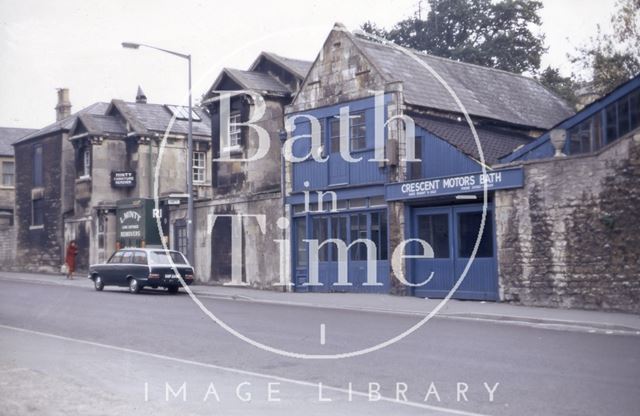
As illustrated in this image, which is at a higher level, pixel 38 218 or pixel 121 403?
pixel 38 218

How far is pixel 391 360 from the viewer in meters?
11.8

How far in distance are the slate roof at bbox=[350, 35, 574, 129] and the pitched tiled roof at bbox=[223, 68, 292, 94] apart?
5.54 meters

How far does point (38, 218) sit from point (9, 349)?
3526cm

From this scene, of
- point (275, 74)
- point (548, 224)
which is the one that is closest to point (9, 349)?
point (548, 224)

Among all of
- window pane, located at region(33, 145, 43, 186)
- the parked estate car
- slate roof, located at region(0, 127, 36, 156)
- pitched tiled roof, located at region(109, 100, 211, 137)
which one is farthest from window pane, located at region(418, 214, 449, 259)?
slate roof, located at region(0, 127, 36, 156)

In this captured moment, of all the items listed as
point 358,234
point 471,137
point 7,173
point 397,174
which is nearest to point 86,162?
point 7,173

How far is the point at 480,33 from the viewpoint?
50.7 metres

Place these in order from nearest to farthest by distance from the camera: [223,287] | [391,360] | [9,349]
Answer: [391,360] < [9,349] < [223,287]

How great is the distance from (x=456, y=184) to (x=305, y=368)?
40.8ft

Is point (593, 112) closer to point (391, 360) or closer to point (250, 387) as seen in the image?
point (391, 360)

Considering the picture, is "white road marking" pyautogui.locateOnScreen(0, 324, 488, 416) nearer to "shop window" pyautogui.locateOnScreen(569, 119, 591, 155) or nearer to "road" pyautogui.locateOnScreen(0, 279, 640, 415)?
"road" pyautogui.locateOnScreen(0, 279, 640, 415)

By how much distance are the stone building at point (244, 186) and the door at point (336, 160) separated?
279 centimetres

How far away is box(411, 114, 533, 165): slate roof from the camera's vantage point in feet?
80.5

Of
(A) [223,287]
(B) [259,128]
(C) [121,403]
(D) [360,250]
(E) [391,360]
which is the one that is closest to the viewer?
(C) [121,403]
